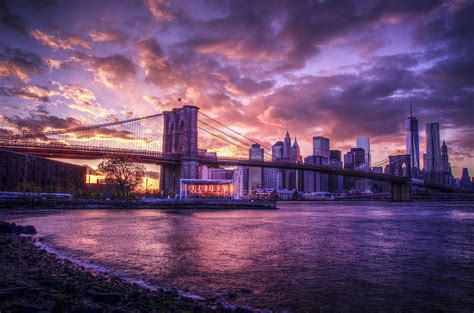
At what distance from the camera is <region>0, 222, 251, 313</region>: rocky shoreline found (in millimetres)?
5970

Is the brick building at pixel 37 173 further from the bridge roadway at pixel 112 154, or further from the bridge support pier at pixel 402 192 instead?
the bridge support pier at pixel 402 192

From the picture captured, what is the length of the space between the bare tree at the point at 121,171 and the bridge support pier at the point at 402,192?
318 feet

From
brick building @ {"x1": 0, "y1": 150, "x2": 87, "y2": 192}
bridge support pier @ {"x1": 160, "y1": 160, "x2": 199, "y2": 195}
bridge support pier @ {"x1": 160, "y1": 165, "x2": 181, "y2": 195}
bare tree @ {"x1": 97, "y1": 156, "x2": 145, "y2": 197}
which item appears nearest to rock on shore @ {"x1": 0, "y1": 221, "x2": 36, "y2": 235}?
bare tree @ {"x1": 97, "y1": 156, "x2": 145, "y2": 197}

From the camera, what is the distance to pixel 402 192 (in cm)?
12688

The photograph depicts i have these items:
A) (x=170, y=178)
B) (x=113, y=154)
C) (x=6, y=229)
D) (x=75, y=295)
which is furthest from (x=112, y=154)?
(x=75, y=295)

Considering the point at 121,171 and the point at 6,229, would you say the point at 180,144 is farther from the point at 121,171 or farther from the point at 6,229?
the point at 6,229

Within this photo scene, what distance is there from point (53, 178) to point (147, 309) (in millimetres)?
98039

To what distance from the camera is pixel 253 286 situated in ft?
31.5

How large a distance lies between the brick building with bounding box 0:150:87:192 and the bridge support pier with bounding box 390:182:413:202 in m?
109

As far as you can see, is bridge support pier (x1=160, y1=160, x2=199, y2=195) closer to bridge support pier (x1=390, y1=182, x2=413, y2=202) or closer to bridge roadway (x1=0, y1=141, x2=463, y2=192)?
bridge roadway (x1=0, y1=141, x2=463, y2=192)

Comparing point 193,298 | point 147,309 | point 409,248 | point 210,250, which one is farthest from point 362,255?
point 147,309

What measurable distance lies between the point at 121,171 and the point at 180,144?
23.5 meters

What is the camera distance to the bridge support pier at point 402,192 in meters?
124

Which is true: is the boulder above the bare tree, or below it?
below
